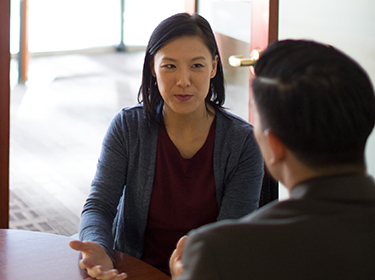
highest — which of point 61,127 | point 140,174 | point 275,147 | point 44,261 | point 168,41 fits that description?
point 168,41

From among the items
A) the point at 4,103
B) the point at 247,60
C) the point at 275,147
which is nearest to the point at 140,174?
the point at 4,103

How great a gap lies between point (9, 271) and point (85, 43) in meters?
6.56

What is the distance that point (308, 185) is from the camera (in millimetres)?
654

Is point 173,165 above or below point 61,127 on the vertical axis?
above

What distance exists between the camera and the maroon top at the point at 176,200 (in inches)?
60.1

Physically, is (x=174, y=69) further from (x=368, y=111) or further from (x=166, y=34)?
(x=368, y=111)

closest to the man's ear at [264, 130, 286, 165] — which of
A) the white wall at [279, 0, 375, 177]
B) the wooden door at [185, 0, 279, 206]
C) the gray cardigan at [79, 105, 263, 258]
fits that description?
the gray cardigan at [79, 105, 263, 258]

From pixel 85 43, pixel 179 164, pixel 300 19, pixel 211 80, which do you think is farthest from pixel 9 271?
pixel 85 43

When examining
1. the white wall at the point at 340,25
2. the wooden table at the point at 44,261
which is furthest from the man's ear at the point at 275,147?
the white wall at the point at 340,25

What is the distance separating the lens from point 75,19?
24.1ft

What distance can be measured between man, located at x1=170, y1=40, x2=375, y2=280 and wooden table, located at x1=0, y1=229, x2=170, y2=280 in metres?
0.61

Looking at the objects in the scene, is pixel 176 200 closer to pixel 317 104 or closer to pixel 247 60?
pixel 247 60

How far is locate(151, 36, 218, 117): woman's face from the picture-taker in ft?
4.96

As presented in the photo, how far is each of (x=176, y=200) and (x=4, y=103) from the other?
28.6 inches
